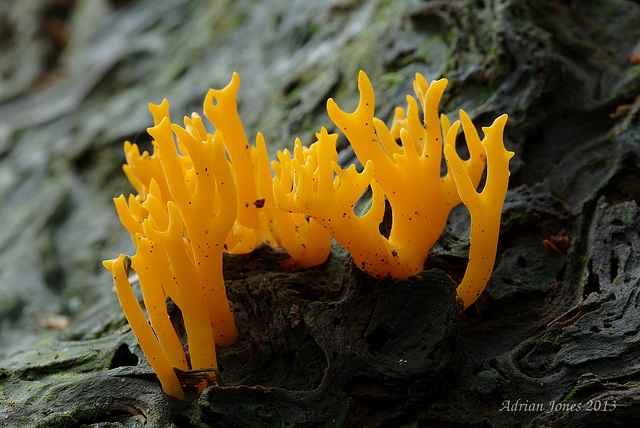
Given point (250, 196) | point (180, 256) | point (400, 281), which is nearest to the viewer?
point (180, 256)

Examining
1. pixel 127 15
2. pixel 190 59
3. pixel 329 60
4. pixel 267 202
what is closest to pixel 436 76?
pixel 329 60

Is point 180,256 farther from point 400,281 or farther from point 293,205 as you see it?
point 400,281

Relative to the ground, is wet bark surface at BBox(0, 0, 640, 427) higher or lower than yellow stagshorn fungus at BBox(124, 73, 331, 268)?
lower

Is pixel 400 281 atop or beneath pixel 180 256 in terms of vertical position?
beneath

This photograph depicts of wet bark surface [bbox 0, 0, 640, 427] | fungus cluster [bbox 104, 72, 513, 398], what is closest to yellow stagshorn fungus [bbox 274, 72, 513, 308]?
fungus cluster [bbox 104, 72, 513, 398]

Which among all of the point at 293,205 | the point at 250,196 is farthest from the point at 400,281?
the point at 250,196

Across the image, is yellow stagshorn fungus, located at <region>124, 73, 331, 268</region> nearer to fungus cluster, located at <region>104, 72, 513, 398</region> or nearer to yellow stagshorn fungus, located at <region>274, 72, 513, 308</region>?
fungus cluster, located at <region>104, 72, 513, 398</region>

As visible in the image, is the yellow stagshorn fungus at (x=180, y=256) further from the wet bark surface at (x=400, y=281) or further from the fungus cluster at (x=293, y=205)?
the wet bark surface at (x=400, y=281)

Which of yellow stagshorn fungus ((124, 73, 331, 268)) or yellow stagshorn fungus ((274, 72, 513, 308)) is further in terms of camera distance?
yellow stagshorn fungus ((124, 73, 331, 268))
